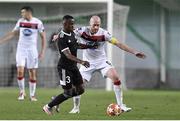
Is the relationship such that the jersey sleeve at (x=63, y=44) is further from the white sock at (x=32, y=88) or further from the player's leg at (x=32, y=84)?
the white sock at (x=32, y=88)

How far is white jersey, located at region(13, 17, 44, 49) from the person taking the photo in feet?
66.6

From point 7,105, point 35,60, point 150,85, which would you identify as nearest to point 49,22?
point 150,85

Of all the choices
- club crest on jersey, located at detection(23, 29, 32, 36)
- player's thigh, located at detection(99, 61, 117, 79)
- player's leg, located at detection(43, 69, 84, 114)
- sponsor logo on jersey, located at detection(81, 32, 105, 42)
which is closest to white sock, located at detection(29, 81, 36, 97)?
club crest on jersey, located at detection(23, 29, 32, 36)

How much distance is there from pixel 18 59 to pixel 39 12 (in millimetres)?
8403

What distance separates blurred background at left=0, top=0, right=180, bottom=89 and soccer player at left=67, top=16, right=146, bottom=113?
39.8 ft

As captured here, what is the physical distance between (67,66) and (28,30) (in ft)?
20.4

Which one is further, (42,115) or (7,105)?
(7,105)

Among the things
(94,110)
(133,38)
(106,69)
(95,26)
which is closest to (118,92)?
(106,69)

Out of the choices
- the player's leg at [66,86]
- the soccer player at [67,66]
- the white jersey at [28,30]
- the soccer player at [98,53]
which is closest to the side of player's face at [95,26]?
the soccer player at [98,53]

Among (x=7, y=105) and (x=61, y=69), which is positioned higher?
(x=61, y=69)

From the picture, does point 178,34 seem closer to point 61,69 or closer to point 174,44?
point 174,44

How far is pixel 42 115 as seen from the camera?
Answer: 1429cm

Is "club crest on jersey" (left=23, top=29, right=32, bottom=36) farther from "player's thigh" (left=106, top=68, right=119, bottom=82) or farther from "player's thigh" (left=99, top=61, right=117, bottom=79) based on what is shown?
"player's thigh" (left=106, top=68, right=119, bottom=82)

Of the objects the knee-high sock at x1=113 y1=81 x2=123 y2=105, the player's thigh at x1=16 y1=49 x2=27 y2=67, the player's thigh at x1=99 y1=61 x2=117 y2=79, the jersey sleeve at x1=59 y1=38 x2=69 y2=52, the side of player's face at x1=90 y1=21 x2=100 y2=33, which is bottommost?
the knee-high sock at x1=113 y1=81 x2=123 y2=105
